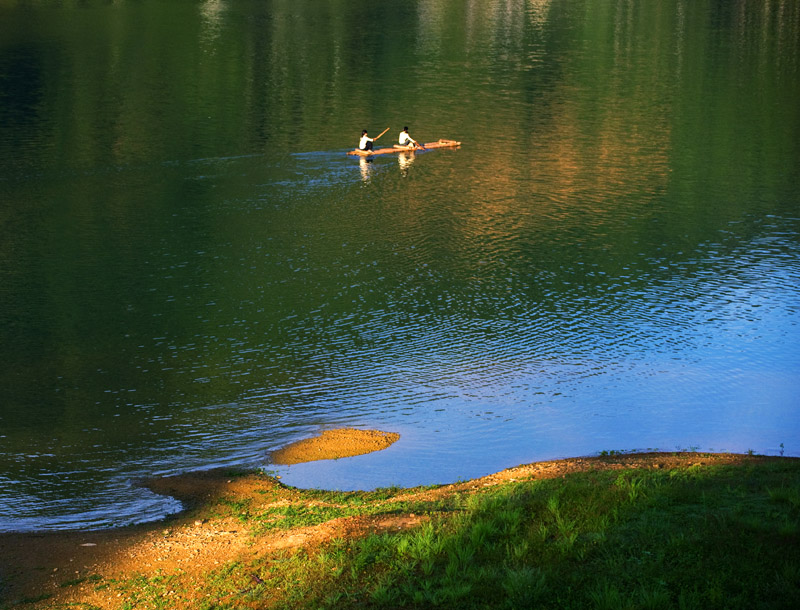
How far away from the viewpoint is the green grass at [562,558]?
476 inches

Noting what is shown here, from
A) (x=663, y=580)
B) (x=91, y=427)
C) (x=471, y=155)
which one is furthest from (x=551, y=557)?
(x=471, y=155)

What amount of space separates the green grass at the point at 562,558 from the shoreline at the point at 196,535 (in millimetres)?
484

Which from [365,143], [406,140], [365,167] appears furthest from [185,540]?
[406,140]

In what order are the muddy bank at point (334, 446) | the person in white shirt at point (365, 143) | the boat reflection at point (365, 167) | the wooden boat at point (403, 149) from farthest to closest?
the wooden boat at point (403, 149) < the person in white shirt at point (365, 143) < the boat reflection at point (365, 167) < the muddy bank at point (334, 446)

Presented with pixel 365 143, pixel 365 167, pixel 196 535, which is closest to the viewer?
pixel 196 535

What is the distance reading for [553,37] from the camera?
104750mm

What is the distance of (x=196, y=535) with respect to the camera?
16.0 metres

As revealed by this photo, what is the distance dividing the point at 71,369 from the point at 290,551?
555 inches

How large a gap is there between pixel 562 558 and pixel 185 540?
21.0 ft

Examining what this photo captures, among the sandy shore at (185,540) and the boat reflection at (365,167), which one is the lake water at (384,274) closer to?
the boat reflection at (365,167)

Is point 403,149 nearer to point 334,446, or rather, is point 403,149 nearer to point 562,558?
point 334,446

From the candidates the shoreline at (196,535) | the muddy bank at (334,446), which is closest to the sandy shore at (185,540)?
the shoreline at (196,535)

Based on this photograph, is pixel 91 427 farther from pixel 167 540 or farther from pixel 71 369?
pixel 167 540

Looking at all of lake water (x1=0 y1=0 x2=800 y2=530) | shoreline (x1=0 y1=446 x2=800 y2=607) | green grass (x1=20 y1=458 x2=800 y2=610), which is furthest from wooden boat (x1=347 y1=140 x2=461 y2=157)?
green grass (x1=20 y1=458 x2=800 y2=610)
